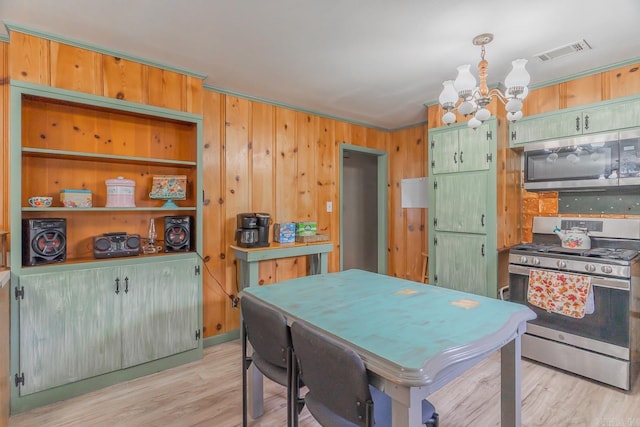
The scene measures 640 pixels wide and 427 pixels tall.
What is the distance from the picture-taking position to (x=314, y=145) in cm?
389

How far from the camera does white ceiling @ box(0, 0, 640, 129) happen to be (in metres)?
1.84

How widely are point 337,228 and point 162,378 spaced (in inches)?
96.1

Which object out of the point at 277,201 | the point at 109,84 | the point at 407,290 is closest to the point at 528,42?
the point at 407,290

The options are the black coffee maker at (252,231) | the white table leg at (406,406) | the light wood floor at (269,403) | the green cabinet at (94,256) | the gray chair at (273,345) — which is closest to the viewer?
the white table leg at (406,406)

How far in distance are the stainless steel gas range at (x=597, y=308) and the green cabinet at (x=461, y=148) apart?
0.90 metres

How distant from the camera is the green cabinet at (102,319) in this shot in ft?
6.84

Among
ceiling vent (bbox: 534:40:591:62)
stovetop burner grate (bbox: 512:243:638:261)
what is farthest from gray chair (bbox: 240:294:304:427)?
ceiling vent (bbox: 534:40:591:62)

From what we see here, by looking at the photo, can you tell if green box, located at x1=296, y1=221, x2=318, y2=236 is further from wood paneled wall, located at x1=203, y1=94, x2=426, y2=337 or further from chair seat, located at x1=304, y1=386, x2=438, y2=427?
chair seat, located at x1=304, y1=386, x2=438, y2=427

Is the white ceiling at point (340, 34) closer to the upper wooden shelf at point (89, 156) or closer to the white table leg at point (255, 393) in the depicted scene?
the upper wooden shelf at point (89, 156)

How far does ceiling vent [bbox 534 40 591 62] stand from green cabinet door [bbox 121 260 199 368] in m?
3.15

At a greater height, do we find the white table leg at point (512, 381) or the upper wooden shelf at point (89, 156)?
the upper wooden shelf at point (89, 156)

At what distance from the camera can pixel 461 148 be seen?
320cm

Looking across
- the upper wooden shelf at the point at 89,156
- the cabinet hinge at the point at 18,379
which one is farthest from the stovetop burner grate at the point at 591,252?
the cabinet hinge at the point at 18,379

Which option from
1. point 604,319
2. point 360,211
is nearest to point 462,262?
point 604,319
